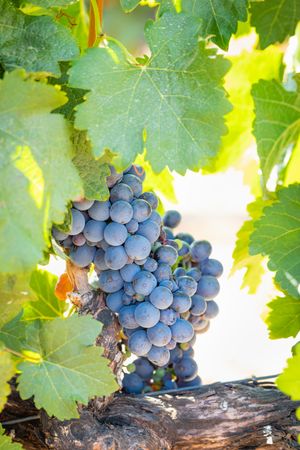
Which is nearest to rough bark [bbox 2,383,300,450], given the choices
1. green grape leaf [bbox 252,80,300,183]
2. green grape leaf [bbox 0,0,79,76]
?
green grape leaf [bbox 252,80,300,183]

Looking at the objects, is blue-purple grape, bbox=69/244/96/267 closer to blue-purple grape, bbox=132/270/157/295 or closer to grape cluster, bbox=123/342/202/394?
blue-purple grape, bbox=132/270/157/295

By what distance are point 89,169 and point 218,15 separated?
277 mm

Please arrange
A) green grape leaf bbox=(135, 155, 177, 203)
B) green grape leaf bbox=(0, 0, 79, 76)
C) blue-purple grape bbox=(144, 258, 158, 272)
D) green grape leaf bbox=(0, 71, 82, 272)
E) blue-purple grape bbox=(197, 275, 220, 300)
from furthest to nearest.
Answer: green grape leaf bbox=(135, 155, 177, 203)
blue-purple grape bbox=(197, 275, 220, 300)
blue-purple grape bbox=(144, 258, 158, 272)
green grape leaf bbox=(0, 0, 79, 76)
green grape leaf bbox=(0, 71, 82, 272)

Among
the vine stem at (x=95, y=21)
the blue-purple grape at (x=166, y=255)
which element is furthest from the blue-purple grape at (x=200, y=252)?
the vine stem at (x=95, y=21)

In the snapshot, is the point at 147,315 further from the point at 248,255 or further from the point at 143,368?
the point at 248,255

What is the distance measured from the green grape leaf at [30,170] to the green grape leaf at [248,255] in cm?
52

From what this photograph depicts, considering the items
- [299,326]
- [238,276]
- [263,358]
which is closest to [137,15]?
[238,276]

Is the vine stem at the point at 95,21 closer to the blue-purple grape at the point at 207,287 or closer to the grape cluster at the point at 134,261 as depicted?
the grape cluster at the point at 134,261

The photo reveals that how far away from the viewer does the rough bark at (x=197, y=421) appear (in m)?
0.91

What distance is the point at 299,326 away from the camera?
1041 mm

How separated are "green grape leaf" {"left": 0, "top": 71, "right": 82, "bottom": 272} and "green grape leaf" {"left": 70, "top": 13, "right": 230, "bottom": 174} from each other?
87mm

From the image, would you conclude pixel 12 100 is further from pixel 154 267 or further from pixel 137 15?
pixel 137 15

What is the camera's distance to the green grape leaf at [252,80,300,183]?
103 cm

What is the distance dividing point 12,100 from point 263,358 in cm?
237
